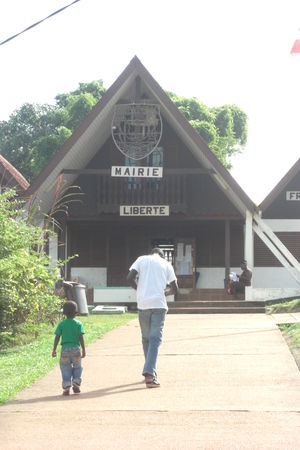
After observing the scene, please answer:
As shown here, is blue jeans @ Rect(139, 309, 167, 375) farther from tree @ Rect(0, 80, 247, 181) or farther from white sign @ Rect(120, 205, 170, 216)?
tree @ Rect(0, 80, 247, 181)

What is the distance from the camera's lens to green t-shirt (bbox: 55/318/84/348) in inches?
362

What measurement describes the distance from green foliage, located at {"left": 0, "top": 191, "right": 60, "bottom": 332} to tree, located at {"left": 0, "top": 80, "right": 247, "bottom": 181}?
26.8m

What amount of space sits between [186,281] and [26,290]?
14.1 m

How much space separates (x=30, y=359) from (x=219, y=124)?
36.6 meters

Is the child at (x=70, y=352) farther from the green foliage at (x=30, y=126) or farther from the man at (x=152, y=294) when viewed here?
the green foliage at (x=30, y=126)

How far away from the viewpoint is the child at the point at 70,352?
905 centimetres

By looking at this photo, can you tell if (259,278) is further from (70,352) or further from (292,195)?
(70,352)

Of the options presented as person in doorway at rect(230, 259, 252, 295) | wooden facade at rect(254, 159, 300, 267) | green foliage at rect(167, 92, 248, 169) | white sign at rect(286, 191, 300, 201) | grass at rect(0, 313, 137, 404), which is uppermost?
green foliage at rect(167, 92, 248, 169)

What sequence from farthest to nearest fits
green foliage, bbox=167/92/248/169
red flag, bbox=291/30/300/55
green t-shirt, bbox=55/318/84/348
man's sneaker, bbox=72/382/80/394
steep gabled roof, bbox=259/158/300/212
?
1. green foliage, bbox=167/92/248/169
2. steep gabled roof, bbox=259/158/300/212
3. red flag, bbox=291/30/300/55
4. green t-shirt, bbox=55/318/84/348
5. man's sneaker, bbox=72/382/80/394

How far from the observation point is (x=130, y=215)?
25.9 meters

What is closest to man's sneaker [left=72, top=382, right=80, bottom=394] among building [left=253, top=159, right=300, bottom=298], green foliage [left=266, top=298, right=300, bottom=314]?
green foliage [left=266, top=298, right=300, bottom=314]

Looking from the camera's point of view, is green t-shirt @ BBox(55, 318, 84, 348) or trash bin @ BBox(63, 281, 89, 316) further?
trash bin @ BBox(63, 281, 89, 316)

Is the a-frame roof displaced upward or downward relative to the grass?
upward

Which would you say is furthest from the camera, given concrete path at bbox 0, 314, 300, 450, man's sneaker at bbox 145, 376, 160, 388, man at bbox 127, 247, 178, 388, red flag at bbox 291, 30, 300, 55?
red flag at bbox 291, 30, 300, 55
